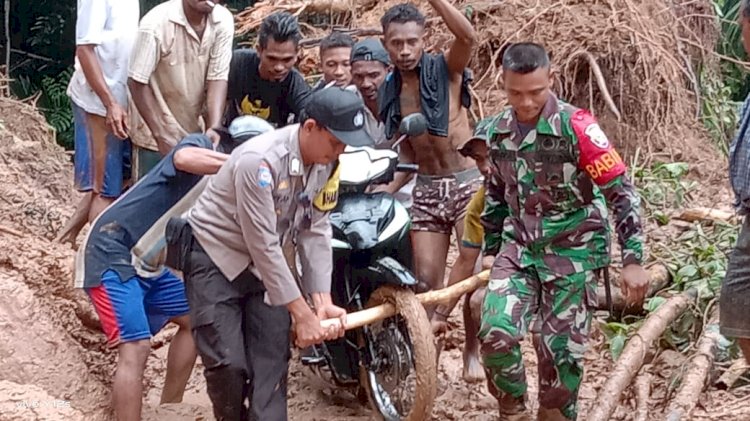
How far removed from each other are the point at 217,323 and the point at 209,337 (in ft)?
0.22

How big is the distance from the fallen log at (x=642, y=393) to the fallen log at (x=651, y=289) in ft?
2.48

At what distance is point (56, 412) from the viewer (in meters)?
3.89

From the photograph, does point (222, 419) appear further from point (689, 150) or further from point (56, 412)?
point (689, 150)

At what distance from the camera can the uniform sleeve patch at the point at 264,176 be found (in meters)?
3.61

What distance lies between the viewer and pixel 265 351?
13.2 ft

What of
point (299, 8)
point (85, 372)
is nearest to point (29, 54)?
point (299, 8)

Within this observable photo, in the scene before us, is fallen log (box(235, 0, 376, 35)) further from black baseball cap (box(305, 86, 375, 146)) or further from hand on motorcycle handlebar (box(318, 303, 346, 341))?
black baseball cap (box(305, 86, 375, 146))

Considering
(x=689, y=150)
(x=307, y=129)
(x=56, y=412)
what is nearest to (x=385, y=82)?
(x=307, y=129)

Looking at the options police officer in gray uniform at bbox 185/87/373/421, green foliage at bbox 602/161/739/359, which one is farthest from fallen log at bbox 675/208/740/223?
police officer in gray uniform at bbox 185/87/373/421

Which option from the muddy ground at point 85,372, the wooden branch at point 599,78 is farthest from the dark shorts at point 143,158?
the wooden branch at point 599,78

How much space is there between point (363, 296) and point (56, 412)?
144cm

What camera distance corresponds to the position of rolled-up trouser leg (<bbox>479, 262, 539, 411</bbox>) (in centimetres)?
425

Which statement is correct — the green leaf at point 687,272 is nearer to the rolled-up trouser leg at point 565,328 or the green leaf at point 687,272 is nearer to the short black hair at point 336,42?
the rolled-up trouser leg at point 565,328

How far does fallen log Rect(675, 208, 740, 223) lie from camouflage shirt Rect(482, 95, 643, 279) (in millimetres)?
2755
